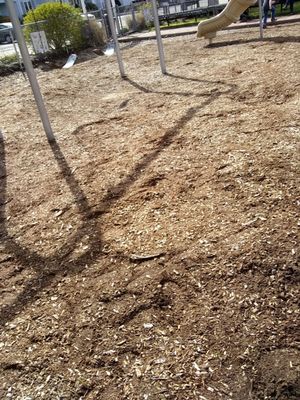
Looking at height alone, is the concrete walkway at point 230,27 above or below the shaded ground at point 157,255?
above

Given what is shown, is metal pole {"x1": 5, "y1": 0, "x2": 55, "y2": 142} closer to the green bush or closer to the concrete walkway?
the green bush

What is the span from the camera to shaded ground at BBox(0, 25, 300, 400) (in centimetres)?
192

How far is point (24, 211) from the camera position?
12.0 feet

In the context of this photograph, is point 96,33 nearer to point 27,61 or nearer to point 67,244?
point 27,61

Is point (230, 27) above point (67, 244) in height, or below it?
above

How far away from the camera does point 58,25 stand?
1346 cm

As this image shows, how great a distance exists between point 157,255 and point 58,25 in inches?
518

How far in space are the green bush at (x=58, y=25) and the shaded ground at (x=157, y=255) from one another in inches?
372

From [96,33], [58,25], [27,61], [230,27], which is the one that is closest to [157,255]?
[27,61]

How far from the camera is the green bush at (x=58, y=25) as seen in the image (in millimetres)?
13305

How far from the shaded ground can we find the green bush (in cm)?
946

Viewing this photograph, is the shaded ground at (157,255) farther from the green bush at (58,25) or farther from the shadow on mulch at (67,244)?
the green bush at (58,25)

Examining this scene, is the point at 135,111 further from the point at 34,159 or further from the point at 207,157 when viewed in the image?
the point at 207,157

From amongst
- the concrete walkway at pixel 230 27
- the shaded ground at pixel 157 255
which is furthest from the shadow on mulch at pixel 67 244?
the concrete walkway at pixel 230 27
